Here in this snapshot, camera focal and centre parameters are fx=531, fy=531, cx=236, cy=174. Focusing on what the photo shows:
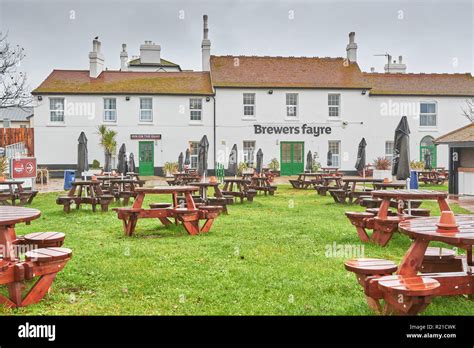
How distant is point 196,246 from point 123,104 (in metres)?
25.7

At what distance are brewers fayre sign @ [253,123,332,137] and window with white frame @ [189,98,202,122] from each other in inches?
138

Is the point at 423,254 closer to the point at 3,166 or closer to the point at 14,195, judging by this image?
the point at 14,195

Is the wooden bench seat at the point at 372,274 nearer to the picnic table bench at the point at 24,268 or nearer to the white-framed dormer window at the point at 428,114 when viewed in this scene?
the picnic table bench at the point at 24,268

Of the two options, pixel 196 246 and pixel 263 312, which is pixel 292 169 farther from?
pixel 263 312

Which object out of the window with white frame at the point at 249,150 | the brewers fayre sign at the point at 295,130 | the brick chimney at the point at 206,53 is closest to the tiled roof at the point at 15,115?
the brick chimney at the point at 206,53

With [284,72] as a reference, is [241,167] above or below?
below

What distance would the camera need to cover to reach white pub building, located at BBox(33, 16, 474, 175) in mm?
32188

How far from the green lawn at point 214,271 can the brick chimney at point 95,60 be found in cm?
2468

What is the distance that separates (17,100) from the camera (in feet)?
59.3

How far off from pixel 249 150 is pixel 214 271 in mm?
26739

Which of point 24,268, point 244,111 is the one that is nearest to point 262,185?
point 244,111

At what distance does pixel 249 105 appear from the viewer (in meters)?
33.1
